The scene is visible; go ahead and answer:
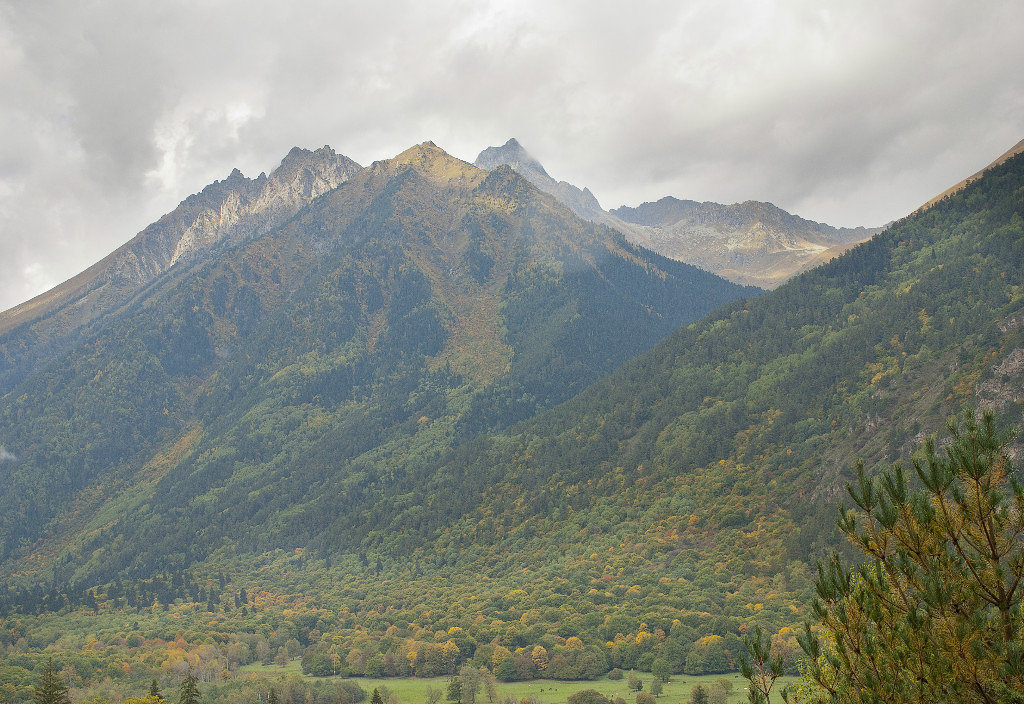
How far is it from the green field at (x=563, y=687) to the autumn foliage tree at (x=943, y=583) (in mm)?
104089

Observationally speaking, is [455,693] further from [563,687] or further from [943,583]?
[943,583]

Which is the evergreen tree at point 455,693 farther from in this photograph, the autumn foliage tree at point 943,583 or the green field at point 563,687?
the autumn foliage tree at point 943,583

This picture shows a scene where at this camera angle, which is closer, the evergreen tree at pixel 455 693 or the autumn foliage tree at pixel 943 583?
the autumn foliage tree at pixel 943 583

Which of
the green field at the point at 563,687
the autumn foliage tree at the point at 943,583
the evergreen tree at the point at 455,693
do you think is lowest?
the green field at the point at 563,687

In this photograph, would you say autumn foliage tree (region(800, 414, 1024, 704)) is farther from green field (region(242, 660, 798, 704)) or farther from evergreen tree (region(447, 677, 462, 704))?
evergreen tree (region(447, 677, 462, 704))

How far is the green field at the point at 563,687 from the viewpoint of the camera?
130 meters

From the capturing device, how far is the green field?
130 m

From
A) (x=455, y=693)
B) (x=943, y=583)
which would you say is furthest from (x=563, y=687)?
(x=943, y=583)

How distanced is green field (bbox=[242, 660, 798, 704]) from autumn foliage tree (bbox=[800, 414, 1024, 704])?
104m

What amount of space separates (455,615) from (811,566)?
90748mm

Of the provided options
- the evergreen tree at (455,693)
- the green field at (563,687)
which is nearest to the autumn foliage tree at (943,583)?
the green field at (563,687)

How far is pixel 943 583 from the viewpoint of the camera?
2280 centimetres

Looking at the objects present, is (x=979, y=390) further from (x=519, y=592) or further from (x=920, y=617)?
(x=920, y=617)

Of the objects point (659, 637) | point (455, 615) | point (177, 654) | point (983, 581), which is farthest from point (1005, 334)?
point (177, 654)
